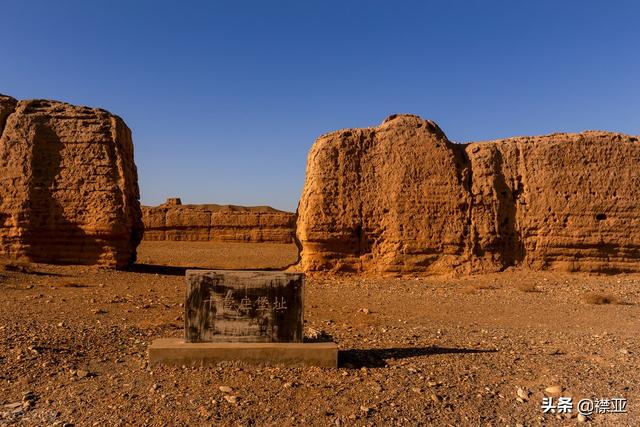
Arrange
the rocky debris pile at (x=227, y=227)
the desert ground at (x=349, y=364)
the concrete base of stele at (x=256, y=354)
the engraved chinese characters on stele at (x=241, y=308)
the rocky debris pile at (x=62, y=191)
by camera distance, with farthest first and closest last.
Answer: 1. the rocky debris pile at (x=227, y=227)
2. the rocky debris pile at (x=62, y=191)
3. the engraved chinese characters on stele at (x=241, y=308)
4. the concrete base of stele at (x=256, y=354)
5. the desert ground at (x=349, y=364)

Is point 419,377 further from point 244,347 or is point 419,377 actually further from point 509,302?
point 509,302

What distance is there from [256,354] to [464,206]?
8630 mm

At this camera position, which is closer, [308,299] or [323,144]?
[308,299]

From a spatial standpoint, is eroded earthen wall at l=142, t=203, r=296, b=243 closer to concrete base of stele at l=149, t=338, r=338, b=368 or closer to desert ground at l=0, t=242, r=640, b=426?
desert ground at l=0, t=242, r=640, b=426

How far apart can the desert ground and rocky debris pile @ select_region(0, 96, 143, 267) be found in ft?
7.96

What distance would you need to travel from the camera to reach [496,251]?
488 inches

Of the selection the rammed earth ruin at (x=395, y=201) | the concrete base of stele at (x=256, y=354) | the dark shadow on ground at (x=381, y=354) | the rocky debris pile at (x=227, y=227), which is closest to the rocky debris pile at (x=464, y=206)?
the rammed earth ruin at (x=395, y=201)

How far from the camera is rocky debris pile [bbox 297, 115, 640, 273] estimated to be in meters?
12.2

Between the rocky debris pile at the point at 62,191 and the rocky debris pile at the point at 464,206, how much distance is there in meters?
4.72

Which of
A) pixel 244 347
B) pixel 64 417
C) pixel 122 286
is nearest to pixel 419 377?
pixel 244 347

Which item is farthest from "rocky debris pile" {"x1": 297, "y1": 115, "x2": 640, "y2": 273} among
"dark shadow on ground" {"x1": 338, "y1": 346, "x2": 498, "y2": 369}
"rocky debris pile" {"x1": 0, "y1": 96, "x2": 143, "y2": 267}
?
"dark shadow on ground" {"x1": 338, "y1": 346, "x2": 498, "y2": 369}

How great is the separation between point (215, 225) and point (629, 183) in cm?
1945

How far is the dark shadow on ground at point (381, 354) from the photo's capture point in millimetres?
5121

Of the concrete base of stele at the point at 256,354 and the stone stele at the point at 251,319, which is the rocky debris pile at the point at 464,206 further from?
the concrete base of stele at the point at 256,354
